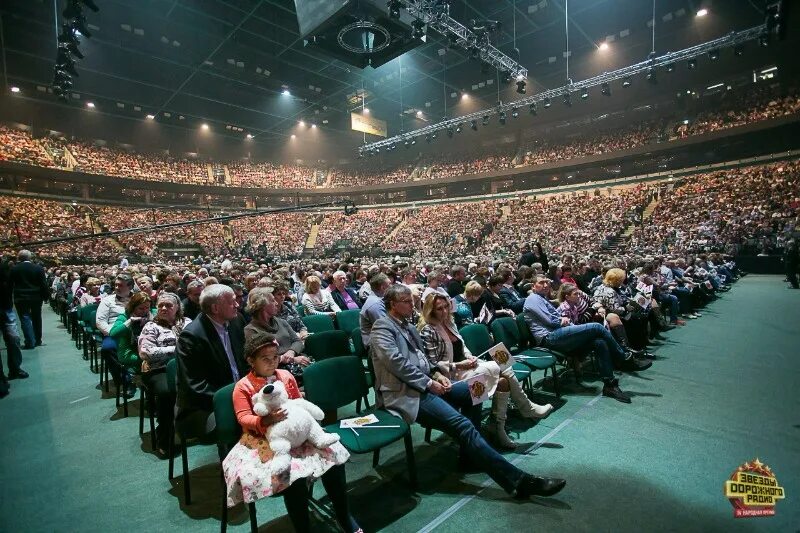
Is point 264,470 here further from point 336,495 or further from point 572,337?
point 572,337

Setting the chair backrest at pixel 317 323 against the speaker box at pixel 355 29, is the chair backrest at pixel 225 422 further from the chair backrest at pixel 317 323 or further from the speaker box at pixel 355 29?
the speaker box at pixel 355 29

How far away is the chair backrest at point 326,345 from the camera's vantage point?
3.75 metres

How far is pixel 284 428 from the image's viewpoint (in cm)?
187

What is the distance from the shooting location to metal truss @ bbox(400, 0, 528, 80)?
10.3 metres

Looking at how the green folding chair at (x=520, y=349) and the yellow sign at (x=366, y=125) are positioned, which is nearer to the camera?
the green folding chair at (x=520, y=349)

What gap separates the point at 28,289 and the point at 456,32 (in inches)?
488

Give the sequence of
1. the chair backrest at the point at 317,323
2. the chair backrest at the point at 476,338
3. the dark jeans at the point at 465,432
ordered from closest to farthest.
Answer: the dark jeans at the point at 465,432 → the chair backrest at the point at 476,338 → the chair backrest at the point at 317,323

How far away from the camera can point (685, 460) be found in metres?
2.74

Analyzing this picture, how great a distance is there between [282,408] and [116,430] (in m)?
2.85

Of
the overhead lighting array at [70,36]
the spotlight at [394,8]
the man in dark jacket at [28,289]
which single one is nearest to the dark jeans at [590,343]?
the man in dark jacket at [28,289]

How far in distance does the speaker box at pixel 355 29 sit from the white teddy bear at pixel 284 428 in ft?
31.9

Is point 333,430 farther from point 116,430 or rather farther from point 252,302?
point 116,430

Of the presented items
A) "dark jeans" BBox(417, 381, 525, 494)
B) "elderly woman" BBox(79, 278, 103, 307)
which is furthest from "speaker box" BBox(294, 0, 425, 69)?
"dark jeans" BBox(417, 381, 525, 494)

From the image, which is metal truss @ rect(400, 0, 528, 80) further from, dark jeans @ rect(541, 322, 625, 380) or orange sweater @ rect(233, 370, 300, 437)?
orange sweater @ rect(233, 370, 300, 437)
